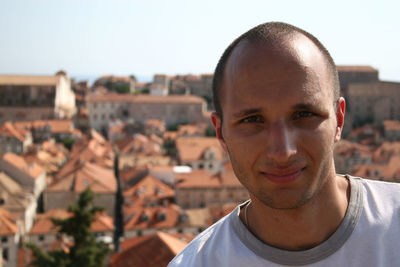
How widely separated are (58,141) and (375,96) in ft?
114

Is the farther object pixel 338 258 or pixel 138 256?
pixel 138 256

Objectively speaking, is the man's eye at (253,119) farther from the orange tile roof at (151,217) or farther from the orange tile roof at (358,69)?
the orange tile roof at (358,69)

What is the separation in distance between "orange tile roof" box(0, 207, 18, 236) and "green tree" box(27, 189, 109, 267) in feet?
27.9

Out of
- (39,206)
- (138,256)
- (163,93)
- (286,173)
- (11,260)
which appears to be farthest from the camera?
(163,93)

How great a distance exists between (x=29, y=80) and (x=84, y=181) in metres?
32.9

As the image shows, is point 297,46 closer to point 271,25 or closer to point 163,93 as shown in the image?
point 271,25

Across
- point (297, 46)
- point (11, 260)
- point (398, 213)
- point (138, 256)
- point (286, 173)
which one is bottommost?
point (11, 260)

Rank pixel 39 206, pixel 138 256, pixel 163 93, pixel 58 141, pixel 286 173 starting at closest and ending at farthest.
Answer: pixel 286 173
pixel 138 256
pixel 39 206
pixel 58 141
pixel 163 93

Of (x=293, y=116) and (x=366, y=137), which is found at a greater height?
(x=293, y=116)

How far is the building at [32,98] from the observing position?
4919 centimetres

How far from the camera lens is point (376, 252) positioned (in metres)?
1.32

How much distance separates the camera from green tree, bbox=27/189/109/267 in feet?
33.4

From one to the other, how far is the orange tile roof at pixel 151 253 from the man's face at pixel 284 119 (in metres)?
9.87

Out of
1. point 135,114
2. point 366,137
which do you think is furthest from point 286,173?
point 135,114
